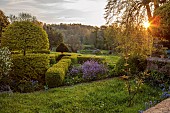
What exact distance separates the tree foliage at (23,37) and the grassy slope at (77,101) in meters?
2.88

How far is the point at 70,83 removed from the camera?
11.1m

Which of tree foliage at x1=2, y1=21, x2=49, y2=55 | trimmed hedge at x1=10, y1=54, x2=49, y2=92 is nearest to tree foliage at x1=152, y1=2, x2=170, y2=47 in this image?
tree foliage at x1=2, y1=21, x2=49, y2=55

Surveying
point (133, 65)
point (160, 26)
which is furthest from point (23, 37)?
point (160, 26)

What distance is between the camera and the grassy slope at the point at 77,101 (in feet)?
23.7

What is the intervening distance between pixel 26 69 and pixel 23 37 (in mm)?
1416

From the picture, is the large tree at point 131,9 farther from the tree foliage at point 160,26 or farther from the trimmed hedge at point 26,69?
the trimmed hedge at point 26,69

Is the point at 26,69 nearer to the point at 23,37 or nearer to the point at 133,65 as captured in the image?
the point at 23,37

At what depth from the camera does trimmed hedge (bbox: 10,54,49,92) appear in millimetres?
10617

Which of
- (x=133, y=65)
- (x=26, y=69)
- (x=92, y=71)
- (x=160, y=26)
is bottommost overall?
(x=92, y=71)

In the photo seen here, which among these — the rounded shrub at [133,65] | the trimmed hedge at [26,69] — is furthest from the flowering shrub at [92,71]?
the trimmed hedge at [26,69]

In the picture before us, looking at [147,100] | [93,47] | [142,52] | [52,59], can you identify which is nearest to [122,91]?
[147,100]

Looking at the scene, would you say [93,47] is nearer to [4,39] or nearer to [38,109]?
[4,39]

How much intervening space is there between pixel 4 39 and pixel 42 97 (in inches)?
162

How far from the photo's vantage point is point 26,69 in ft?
35.3
